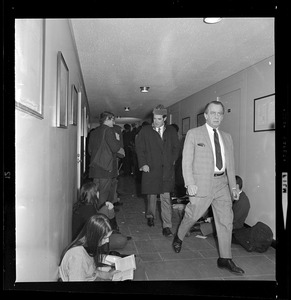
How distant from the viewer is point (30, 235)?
126 centimetres

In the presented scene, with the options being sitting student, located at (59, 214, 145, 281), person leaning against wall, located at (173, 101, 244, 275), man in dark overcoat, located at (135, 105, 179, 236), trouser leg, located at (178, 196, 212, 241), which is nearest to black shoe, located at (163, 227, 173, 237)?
man in dark overcoat, located at (135, 105, 179, 236)

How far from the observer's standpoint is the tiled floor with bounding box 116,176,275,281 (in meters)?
2.25

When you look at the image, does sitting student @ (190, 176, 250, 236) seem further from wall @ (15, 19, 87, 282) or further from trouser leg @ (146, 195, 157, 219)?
wall @ (15, 19, 87, 282)

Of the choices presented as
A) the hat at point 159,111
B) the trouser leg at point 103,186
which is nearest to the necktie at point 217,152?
the hat at point 159,111

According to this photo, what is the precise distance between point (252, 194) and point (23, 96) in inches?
129

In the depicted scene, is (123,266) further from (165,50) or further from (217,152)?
(165,50)

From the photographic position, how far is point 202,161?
7.61 feet

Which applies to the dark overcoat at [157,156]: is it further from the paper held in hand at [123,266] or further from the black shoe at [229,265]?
the paper held in hand at [123,266]

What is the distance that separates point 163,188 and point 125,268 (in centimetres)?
139

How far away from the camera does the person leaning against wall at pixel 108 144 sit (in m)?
3.06

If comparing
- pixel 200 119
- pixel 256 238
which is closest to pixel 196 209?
pixel 256 238

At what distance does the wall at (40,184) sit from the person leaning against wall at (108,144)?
1.16 meters

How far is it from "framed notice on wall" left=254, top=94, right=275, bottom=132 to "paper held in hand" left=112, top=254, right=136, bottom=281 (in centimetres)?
221
